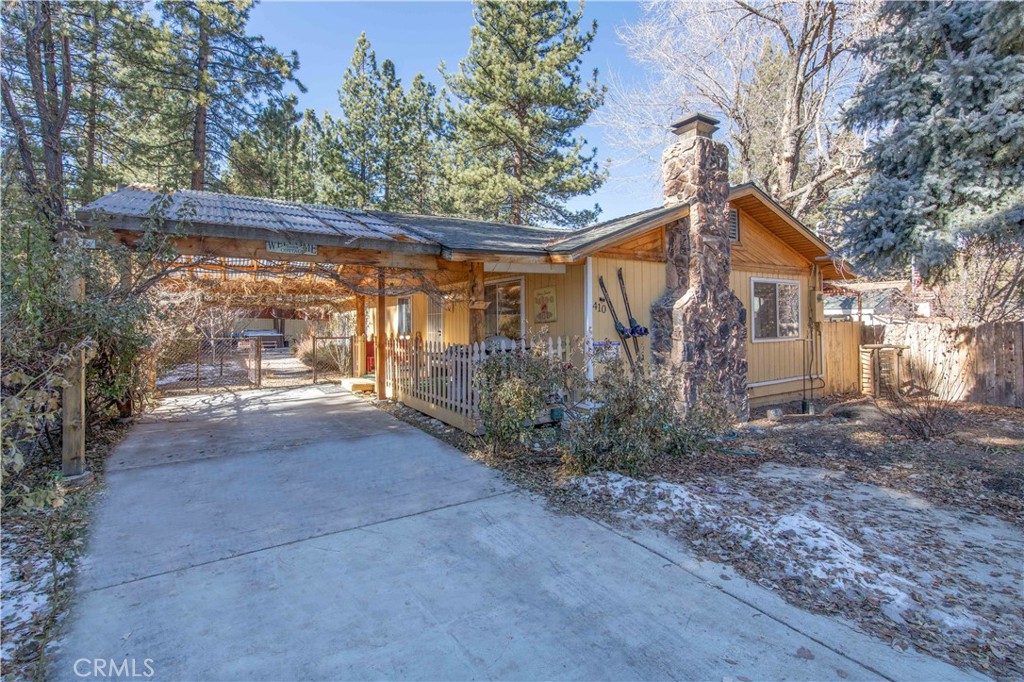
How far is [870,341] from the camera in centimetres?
1216

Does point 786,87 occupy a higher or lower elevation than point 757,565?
higher

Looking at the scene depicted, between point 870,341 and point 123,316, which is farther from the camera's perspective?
point 870,341

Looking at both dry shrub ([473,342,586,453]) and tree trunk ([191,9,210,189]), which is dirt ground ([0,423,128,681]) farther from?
tree trunk ([191,9,210,189])

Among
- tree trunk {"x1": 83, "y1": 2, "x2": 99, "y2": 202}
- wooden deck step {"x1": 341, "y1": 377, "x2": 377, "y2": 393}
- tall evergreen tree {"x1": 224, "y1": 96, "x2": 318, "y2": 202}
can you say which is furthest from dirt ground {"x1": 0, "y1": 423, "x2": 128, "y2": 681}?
tall evergreen tree {"x1": 224, "y1": 96, "x2": 318, "y2": 202}

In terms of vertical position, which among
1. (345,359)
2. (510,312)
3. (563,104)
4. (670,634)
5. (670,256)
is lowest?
(670,634)

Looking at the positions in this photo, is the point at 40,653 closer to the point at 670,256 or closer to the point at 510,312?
the point at 510,312

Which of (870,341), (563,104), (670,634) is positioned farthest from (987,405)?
(563,104)

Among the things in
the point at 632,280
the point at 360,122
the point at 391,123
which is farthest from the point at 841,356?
the point at 360,122

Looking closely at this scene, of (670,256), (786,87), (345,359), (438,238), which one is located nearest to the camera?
(438,238)

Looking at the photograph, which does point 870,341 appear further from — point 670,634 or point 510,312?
point 670,634

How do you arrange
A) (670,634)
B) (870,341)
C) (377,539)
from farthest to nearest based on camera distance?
(870,341) → (377,539) → (670,634)

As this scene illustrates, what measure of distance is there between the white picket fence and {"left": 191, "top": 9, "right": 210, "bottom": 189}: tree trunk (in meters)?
7.74

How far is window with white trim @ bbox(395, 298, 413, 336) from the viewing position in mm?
13102

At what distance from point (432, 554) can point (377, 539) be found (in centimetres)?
53
